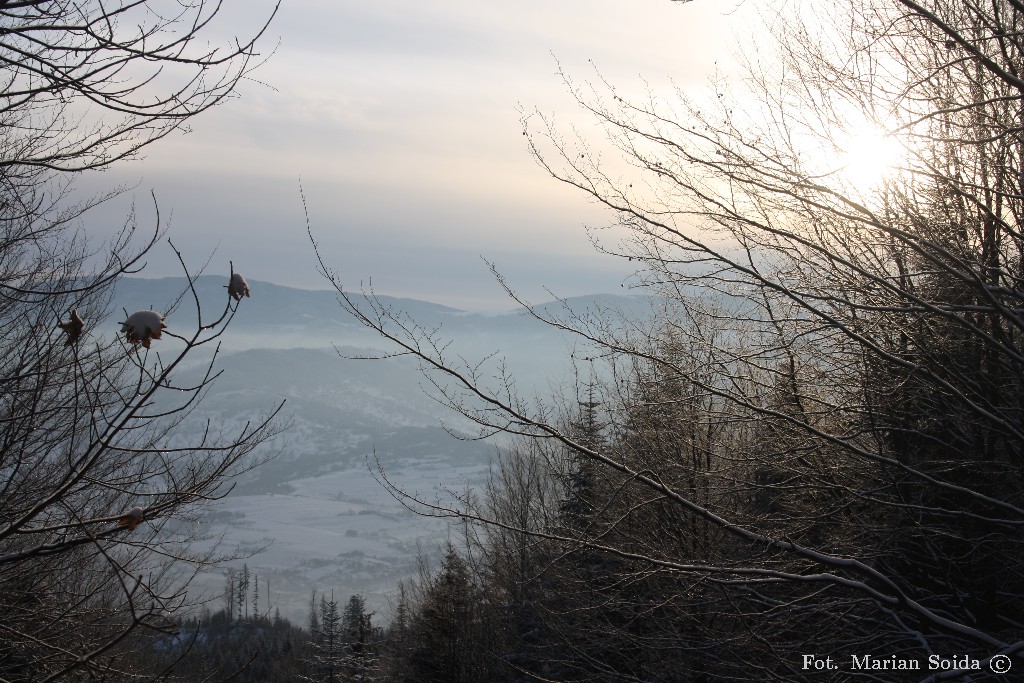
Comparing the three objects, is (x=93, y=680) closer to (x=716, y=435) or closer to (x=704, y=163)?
(x=704, y=163)

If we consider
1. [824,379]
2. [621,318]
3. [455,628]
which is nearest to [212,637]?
[455,628]

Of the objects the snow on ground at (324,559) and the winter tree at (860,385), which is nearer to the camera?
the winter tree at (860,385)

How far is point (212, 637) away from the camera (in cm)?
6500

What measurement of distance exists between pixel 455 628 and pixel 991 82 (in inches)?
668

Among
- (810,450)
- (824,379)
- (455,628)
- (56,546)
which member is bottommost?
(455,628)

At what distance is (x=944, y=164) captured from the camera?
17.1ft

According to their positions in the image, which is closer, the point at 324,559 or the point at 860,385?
the point at 860,385

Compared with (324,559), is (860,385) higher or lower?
higher

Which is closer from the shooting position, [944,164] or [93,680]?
[93,680]

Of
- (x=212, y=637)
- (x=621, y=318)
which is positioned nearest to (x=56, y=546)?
(x=621, y=318)

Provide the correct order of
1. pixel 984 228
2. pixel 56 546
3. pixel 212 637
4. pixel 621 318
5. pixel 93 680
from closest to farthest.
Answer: pixel 56 546, pixel 93 680, pixel 984 228, pixel 621 318, pixel 212 637

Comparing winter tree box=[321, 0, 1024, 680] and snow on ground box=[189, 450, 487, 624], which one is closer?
winter tree box=[321, 0, 1024, 680]

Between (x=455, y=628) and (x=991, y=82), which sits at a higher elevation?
(x=991, y=82)

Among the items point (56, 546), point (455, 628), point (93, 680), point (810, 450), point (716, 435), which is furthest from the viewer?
point (455, 628)
